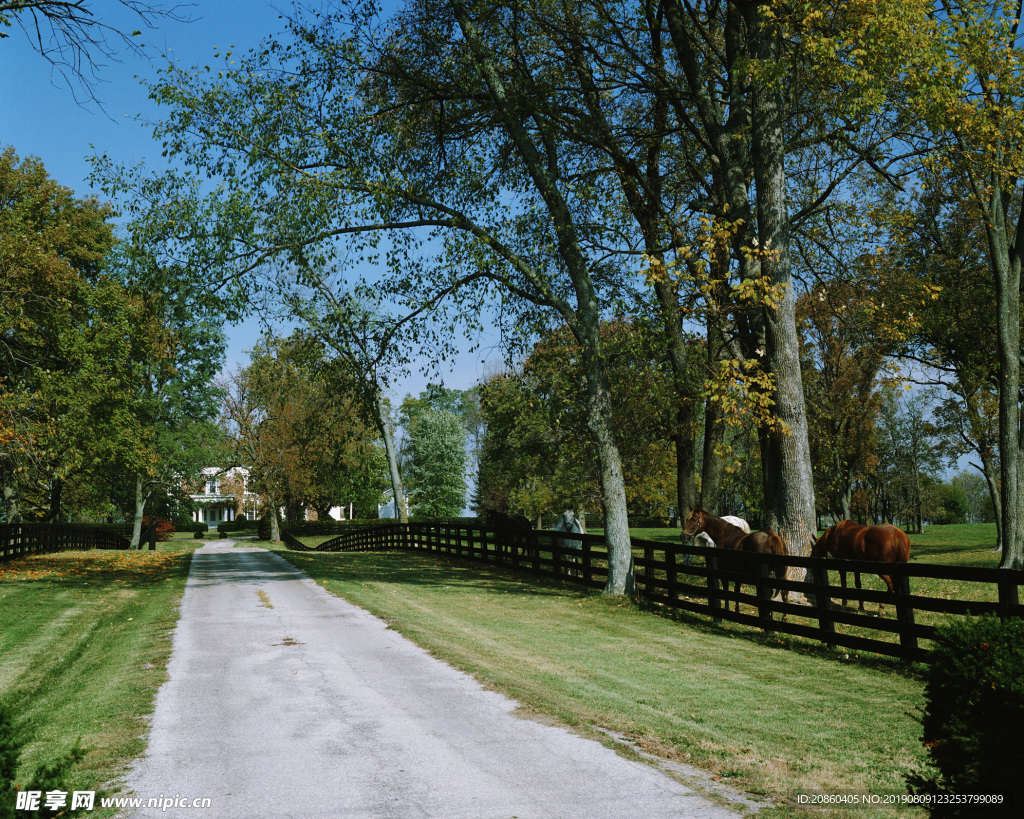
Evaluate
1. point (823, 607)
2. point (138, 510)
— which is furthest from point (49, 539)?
point (823, 607)

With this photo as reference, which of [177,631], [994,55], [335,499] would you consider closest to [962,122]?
[994,55]

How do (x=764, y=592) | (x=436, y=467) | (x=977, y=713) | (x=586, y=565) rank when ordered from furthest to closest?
(x=436, y=467)
(x=586, y=565)
(x=764, y=592)
(x=977, y=713)

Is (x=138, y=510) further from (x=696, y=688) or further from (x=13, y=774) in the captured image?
(x=13, y=774)

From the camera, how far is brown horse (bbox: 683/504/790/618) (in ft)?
44.4

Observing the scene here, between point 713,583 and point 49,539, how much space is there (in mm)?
29782

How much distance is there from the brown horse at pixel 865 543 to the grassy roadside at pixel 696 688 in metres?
3.37

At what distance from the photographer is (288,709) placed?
287 inches

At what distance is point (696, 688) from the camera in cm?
827

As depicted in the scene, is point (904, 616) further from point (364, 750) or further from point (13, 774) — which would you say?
point (13, 774)

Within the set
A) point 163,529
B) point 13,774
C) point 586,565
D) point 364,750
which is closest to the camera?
point 13,774

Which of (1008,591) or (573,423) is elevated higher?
(573,423)

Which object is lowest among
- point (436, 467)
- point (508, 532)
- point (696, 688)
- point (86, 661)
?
point (86, 661)

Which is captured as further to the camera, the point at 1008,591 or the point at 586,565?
the point at 586,565

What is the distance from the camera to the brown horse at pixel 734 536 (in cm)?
Result: 1352
